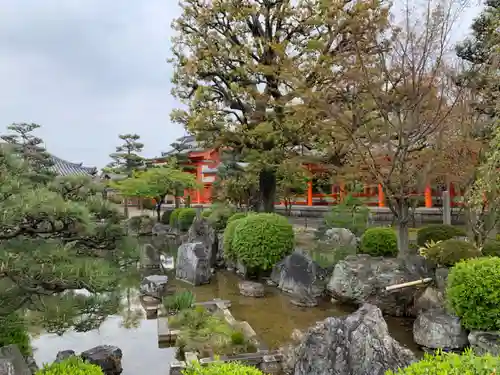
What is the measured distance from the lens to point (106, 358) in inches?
225

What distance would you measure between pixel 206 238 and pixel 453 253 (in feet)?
25.7

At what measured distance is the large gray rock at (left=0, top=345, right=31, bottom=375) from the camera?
11.1ft

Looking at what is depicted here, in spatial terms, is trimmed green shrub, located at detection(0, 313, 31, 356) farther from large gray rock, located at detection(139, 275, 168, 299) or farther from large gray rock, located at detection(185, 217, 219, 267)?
large gray rock, located at detection(185, 217, 219, 267)

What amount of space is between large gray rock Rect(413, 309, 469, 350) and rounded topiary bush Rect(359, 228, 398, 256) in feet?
12.0

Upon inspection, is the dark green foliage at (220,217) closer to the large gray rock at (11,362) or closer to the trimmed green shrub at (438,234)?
the trimmed green shrub at (438,234)

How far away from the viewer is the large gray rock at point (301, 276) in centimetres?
905

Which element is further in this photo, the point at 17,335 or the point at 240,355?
the point at 240,355

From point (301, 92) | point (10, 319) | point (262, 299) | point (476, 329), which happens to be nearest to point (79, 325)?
point (10, 319)

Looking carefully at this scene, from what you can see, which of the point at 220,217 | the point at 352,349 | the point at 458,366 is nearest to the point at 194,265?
the point at 220,217

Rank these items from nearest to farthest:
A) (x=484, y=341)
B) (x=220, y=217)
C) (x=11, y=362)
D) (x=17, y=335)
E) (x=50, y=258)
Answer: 1. (x=50, y=258)
2. (x=11, y=362)
3. (x=17, y=335)
4. (x=484, y=341)
5. (x=220, y=217)

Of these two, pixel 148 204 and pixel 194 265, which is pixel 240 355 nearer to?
pixel 194 265

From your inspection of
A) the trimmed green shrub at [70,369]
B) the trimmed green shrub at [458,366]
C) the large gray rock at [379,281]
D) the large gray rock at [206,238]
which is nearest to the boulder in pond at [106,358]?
the trimmed green shrub at [70,369]

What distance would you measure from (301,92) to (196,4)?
546 centimetres

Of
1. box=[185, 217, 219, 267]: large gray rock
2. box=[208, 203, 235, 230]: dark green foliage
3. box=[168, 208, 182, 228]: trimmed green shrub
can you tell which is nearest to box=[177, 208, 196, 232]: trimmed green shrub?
box=[168, 208, 182, 228]: trimmed green shrub
